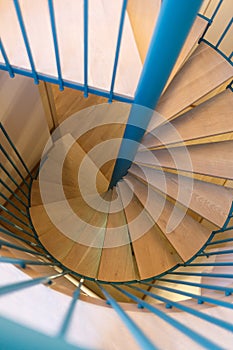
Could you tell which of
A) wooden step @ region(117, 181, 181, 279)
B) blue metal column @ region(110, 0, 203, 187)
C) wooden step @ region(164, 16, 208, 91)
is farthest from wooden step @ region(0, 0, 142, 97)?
wooden step @ region(117, 181, 181, 279)

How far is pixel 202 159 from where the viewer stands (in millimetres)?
2820

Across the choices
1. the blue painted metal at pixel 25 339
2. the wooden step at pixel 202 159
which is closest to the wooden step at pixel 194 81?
the wooden step at pixel 202 159

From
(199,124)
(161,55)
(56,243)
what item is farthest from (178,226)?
(161,55)

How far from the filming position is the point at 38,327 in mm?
1030

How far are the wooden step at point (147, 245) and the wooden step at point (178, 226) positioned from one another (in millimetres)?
146

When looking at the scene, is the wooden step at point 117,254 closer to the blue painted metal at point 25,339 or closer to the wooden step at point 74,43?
the wooden step at point 74,43

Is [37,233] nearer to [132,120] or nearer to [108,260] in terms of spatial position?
[108,260]

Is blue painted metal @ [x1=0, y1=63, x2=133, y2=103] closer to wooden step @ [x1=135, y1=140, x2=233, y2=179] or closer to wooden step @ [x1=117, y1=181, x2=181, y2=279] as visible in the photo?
wooden step @ [x1=135, y1=140, x2=233, y2=179]

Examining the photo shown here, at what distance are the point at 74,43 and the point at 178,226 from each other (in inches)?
74.7

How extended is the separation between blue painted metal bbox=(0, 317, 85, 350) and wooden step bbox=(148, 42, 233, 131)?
185 cm

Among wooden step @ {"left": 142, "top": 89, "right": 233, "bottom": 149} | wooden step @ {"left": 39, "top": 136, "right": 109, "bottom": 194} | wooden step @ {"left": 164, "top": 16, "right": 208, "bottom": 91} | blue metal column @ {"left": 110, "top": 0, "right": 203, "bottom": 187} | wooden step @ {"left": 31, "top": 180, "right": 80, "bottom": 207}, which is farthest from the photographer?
wooden step @ {"left": 39, "top": 136, "right": 109, "bottom": 194}

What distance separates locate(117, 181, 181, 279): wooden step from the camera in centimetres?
318

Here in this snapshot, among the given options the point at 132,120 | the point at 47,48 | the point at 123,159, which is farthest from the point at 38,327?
the point at 123,159

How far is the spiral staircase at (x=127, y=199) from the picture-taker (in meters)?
1.65
